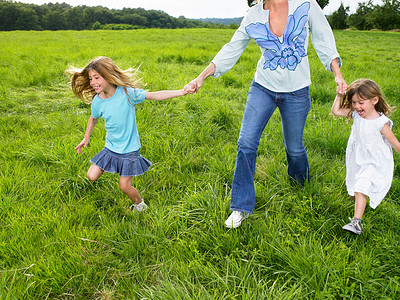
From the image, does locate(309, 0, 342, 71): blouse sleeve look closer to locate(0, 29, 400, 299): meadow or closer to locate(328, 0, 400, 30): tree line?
locate(0, 29, 400, 299): meadow

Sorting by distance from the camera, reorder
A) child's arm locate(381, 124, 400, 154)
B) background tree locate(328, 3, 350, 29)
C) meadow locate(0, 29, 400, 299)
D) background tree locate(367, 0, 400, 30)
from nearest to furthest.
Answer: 1. meadow locate(0, 29, 400, 299)
2. child's arm locate(381, 124, 400, 154)
3. background tree locate(367, 0, 400, 30)
4. background tree locate(328, 3, 350, 29)

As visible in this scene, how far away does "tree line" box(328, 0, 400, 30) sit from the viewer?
44.0m

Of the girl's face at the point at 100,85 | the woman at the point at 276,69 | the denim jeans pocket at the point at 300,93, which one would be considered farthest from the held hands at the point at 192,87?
the denim jeans pocket at the point at 300,93

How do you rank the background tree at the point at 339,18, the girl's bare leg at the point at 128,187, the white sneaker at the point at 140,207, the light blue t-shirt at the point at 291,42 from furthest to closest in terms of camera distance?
the background tree at the point at 339,18, the white sneaker at the point at 140,207, the girl's bare leg at the point at 128,187, the light blue t-shirt at the point at 291,42

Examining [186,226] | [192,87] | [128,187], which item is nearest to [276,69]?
[192,87]

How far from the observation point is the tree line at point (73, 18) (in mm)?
56594

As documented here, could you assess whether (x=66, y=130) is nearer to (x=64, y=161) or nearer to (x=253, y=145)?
(x=64, y=161)

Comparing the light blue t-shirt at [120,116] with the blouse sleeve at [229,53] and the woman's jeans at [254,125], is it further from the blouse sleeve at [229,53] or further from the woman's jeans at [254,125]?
the woman's jeans at [254,125]

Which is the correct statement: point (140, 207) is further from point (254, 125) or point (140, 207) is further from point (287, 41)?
point (287, 41)

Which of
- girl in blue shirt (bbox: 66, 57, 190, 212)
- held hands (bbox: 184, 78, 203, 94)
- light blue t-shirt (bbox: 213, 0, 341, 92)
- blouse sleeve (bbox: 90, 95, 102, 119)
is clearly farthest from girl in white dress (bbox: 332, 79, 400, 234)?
blouse sleeve (bbox: 90, 95, 102, 119)

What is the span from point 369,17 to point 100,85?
179 ft

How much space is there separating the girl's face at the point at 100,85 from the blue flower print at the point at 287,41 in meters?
1.24

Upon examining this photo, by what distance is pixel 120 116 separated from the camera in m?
2.54

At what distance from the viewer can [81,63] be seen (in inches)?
336
